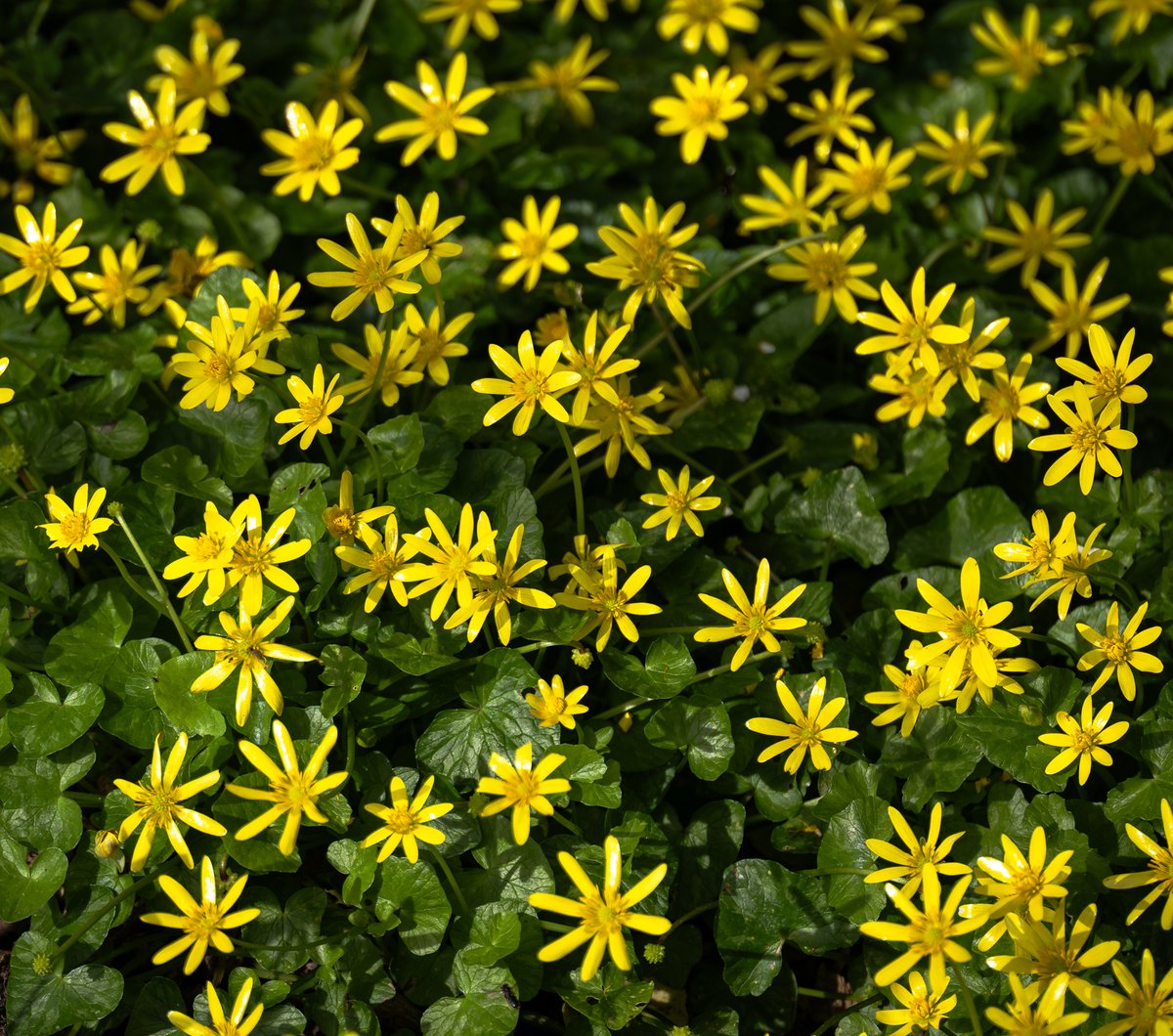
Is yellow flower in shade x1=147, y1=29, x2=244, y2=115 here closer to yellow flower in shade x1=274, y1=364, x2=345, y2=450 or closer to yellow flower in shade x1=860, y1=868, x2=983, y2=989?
yellow flower in shade x1=274, y1=364, x2=345, y2=450

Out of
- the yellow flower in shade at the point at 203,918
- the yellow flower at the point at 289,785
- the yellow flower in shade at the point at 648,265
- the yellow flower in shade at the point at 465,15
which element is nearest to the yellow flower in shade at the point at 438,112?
the yellow flower in shade at the point at 465,15

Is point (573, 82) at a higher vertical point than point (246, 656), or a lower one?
higher

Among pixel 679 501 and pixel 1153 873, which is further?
pixel 679 501

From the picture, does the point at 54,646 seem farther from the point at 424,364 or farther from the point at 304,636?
the point at 424,364

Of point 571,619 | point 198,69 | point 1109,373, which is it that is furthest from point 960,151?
point 198,69

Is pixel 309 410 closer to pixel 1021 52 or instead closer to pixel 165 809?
pixel 165 809

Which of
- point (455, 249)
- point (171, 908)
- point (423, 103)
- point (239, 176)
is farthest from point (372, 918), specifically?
point (239, 176)

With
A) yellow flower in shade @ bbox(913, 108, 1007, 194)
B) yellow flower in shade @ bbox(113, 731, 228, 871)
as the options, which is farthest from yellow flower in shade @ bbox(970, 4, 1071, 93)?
yellow flower in shade @ bbox(113, 731, 228, 871)
